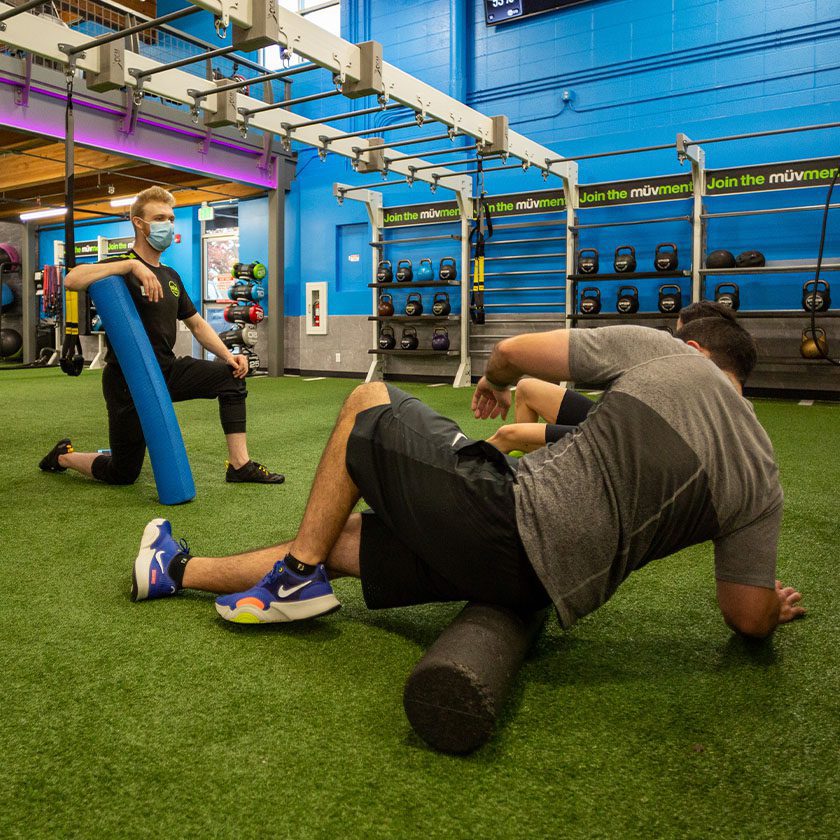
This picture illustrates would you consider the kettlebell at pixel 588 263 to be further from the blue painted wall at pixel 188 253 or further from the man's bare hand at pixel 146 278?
the blue painted wall at pixel 188 253

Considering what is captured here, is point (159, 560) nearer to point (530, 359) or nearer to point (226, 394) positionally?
point (530, 359)

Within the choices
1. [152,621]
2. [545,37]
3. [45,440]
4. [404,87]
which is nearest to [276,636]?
[152,621]

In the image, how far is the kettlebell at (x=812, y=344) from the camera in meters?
6.46

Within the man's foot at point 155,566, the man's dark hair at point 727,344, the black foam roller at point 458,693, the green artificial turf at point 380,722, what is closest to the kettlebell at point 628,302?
the green artificial turf at point 380,722

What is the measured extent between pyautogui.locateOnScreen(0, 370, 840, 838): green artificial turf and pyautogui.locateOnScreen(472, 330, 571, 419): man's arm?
62 cm

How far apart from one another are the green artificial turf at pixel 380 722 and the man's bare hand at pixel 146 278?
1.18 metres

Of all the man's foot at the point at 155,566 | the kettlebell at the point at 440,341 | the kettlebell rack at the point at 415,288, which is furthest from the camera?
the kettlebell at the point at 440,341

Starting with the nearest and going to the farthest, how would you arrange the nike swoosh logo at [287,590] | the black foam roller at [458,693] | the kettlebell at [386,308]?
1. the black foam roller at [458,693]
2. the nike swoosh logo at [287,590]
3. the kettlebell at [386,308]

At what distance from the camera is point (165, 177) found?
9562mm

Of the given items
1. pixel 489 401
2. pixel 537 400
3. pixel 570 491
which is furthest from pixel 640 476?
pixel 537 400

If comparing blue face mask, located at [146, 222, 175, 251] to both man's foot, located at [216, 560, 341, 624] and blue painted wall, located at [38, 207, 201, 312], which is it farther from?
blue painted wall, located at [38, 207, 201, 312]

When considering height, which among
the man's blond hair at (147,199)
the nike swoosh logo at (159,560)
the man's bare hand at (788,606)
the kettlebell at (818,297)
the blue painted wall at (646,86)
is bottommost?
the man's bare hand at (788,606)

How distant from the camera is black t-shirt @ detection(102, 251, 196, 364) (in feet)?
10.3

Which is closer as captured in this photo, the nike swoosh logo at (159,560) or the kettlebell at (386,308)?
the nike swoosh logo at (159,560)
